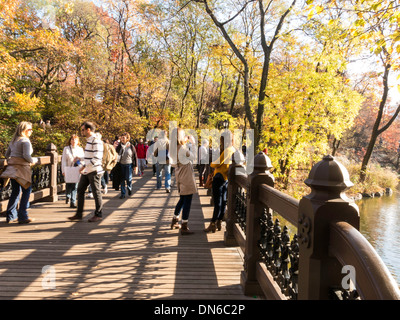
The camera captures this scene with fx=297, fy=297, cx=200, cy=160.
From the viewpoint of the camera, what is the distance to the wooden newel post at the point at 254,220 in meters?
3.46

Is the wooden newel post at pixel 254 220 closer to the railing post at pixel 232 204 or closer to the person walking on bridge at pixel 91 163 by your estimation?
the railing post at pixel 232 204

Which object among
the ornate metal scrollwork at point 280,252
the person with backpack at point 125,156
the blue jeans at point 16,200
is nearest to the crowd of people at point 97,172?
the blue jeans at point 16,200

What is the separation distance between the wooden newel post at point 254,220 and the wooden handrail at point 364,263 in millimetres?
1943

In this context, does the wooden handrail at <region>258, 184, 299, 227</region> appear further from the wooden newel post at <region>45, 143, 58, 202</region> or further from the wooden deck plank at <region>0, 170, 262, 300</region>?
the wooden newel post at <region>45, 143, 58, 202</region>

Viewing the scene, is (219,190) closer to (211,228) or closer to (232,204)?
(232,204)

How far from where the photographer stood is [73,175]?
739 centimetres

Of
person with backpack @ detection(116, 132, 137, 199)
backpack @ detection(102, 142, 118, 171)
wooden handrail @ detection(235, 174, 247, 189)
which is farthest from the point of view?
person with backpack @ detection(116, 132, 137, 199)

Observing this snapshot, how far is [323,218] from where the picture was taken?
159 cm

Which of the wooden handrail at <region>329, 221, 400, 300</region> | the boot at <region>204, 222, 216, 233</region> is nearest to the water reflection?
the boot at <region>204, 222, 216, 233</region>

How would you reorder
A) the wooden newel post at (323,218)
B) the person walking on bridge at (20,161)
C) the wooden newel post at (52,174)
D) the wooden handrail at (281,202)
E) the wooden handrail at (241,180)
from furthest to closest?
the wooden newel post at (52,174)
the person walking on bridge at (20,161)
the wooden handrail at (241,180)
the wooden handrail at (281,202)
the wooden newel post at (323,218)

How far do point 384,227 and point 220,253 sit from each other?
40.6 feet

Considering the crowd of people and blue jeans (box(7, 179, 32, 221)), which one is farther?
blue jeans (box(7, 179, 32, 221))

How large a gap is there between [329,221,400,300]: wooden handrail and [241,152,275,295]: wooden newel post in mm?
1943

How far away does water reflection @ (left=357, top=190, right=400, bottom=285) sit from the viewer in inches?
413
